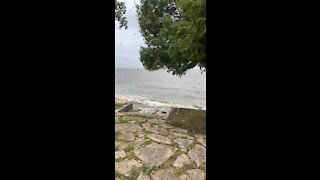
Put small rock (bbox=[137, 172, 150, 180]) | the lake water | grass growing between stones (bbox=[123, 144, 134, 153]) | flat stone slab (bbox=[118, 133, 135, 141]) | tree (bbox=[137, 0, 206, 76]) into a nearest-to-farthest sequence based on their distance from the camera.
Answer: small rock (bbox=[137, 172, 150, 180]), grass growing between stones (bbox=[123, 144, 134, 153]), tree (bbox=[137, 0, 206, 76]), flat stone slab (bbox=[118, 133, 135, 141]), the lake water

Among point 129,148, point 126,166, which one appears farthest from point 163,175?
point 129,148

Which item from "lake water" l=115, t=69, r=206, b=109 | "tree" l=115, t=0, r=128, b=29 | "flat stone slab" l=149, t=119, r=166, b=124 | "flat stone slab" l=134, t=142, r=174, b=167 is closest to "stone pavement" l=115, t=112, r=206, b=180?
Answer: "flat stone slab" l=134, t=142, r=174, b=167

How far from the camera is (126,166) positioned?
347 cm

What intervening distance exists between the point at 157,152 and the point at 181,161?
1.34 ft

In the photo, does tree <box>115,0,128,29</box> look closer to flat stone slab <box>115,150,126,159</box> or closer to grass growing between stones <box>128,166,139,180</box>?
flat stone slab <box>115,150,126,159</box>

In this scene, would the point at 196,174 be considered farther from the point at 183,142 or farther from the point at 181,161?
the point at 183,142

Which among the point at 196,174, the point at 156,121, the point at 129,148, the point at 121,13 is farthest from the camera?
the point at 156,121

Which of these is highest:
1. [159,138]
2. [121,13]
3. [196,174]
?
A: [121,13]

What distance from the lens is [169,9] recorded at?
5840 millimetres

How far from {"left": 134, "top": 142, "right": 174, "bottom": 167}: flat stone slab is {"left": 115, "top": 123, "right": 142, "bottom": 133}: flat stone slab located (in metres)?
0.80

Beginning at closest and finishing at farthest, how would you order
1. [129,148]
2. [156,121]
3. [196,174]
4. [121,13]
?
[196,174], [129,148], [121,13], [156,121]

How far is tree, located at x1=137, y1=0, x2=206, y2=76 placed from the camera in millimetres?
4141

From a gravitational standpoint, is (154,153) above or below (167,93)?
above
